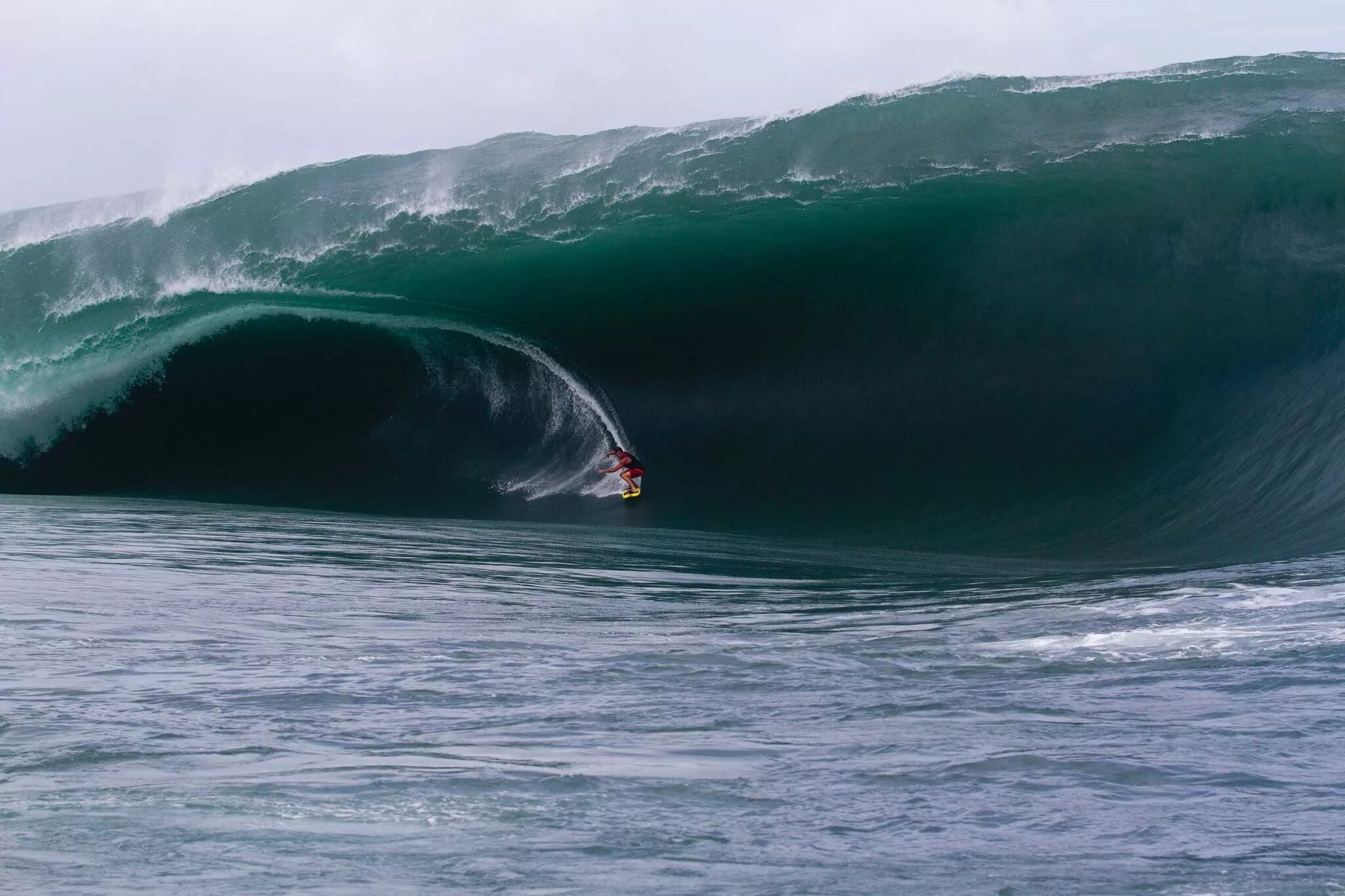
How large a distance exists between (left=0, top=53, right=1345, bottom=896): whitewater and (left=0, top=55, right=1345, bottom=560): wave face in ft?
0.17

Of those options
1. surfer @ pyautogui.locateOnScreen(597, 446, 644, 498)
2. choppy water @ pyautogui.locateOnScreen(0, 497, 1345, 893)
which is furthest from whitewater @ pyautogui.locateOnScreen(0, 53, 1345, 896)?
surfer @ pyautogui.locateOnScreen(597, 446, 644, 498)

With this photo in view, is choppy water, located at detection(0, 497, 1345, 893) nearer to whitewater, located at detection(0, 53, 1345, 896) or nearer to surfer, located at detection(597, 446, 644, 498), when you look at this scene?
whitewater, located at detection(0, 53, 1345, 896)

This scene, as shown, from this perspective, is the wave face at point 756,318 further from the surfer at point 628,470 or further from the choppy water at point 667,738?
the choppy water at point 667,738

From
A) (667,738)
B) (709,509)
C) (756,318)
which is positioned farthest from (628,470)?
(667,738)

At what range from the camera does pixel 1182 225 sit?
1300 cm

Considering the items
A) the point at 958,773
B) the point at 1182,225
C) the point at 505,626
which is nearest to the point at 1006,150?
the point at 1182,225

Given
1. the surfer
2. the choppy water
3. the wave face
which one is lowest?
the choppy water

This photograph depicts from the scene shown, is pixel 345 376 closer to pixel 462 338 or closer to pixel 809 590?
pixel 462 338

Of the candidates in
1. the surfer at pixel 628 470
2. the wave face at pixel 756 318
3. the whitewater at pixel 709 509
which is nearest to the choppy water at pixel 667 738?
the whitewater at pixel 709 509

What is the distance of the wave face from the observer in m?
12.0

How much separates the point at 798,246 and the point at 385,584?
26.2ft

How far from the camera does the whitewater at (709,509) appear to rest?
3.33 metres

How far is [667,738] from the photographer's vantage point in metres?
4.03

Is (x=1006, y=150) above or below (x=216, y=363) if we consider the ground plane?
above
